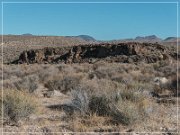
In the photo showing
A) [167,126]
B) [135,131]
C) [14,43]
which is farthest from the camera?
[14,43]

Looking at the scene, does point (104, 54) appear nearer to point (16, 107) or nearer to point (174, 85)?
point (174, 85)

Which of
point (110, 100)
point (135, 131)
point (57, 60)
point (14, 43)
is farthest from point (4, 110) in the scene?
point (14, 43)

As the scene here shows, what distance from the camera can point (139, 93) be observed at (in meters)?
12.4

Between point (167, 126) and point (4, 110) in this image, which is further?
point (4, 110)

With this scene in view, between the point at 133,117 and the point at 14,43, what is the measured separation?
90295mm

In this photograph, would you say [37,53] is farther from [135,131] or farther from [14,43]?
[135,131]

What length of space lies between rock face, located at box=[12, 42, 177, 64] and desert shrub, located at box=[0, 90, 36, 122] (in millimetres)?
39556

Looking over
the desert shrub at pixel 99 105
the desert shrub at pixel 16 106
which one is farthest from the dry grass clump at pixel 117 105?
the desert shrub at pixel 16 106

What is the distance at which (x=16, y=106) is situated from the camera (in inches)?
429

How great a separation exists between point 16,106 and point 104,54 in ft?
157

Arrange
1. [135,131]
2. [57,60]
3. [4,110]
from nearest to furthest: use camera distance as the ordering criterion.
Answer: [135,131] < [4,110] < [57,60]

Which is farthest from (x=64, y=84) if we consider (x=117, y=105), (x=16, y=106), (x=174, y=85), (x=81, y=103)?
(x=117, y=105)

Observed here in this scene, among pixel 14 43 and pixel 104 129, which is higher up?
pixel 14 43

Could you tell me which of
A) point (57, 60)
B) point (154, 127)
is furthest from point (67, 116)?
point (57, 60)
